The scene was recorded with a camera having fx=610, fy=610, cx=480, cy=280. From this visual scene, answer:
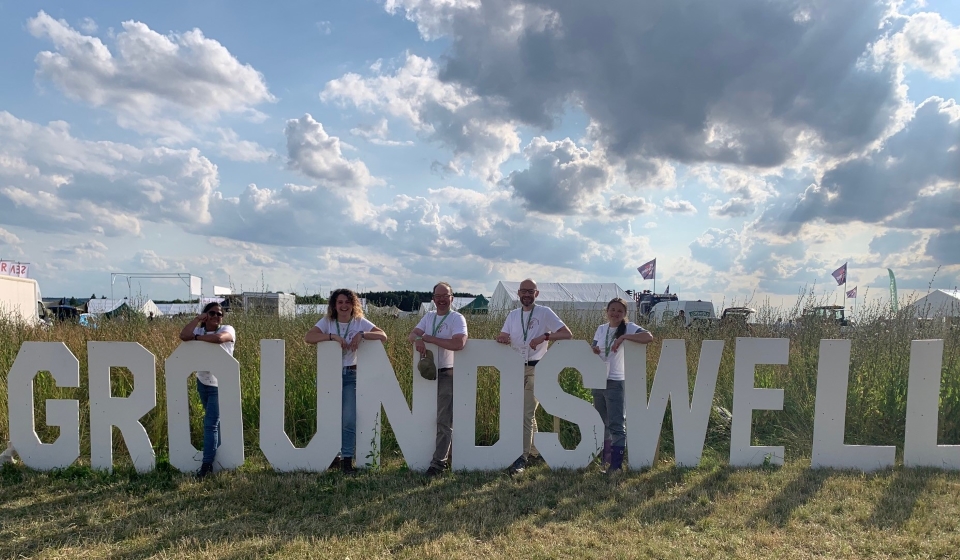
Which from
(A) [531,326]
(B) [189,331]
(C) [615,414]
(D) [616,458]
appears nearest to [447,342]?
(A) [531,326]

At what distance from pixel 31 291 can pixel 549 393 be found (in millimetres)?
14975

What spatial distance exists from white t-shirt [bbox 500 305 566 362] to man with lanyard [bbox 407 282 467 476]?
455mm

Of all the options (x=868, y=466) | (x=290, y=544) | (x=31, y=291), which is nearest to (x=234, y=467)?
(x=290, y=544)

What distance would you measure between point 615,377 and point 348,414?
2.19 m

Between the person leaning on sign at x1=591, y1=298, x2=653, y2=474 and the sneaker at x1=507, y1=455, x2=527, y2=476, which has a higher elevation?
the person leaning on sign at x1=591, y1=298, x2=653, y2=474

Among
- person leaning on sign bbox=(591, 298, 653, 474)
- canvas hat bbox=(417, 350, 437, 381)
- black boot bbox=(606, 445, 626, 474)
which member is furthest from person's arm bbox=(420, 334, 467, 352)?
black boot bbox=(606, 445, 626, 474)

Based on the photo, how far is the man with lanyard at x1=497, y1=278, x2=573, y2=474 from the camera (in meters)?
4.98

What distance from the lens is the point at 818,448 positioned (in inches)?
199

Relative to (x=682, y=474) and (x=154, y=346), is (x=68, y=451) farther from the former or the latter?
(x=682, y=474)

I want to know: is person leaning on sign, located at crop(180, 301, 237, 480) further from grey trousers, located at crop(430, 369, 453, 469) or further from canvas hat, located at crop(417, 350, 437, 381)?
grey trousers, located at crop(430, 369, 453, 469)

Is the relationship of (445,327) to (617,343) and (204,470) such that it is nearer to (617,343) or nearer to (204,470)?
(617,343)

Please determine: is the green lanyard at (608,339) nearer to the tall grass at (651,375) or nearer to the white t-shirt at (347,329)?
the tall grass at (651,375)

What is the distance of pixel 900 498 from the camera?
422 centimetres

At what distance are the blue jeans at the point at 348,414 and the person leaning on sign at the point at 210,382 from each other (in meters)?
0.96
